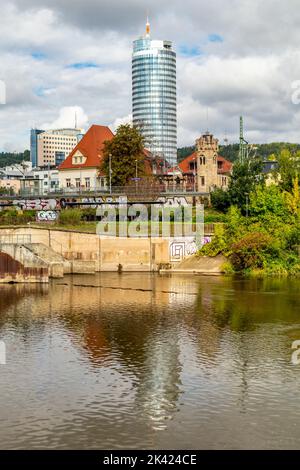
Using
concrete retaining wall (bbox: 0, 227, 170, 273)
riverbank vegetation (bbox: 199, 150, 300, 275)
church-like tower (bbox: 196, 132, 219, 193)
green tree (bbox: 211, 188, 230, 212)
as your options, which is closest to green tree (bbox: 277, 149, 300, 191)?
riverbank vegetation (bbox: 199, 150, 300, 275)

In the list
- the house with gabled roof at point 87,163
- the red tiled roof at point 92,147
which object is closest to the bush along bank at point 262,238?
the house with gabled roof at point 87,163

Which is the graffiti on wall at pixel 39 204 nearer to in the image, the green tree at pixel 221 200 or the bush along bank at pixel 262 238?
the green tree at pixel 221 200

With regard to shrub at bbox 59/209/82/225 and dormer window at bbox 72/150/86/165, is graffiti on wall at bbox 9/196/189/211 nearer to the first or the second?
shrub at bbox 59/209/82/225

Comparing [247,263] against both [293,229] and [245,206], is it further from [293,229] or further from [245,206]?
[245,206]

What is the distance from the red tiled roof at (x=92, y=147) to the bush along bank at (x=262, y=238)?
44945 mm

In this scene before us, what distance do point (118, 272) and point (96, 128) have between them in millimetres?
56455

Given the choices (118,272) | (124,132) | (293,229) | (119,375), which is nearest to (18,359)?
(119,375)

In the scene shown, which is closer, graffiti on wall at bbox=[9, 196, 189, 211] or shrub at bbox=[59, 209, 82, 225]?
shrub at bbox=[59, 209, 82, 225]

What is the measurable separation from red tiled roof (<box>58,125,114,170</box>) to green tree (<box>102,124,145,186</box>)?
16.0m

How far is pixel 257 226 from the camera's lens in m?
80.8

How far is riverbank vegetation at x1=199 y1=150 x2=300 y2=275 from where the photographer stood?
7556 centimetres

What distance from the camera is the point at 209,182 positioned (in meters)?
120

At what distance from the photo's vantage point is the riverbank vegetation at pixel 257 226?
75.6 metres

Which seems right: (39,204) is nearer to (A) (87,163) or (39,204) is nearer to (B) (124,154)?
(B) (124,154)
